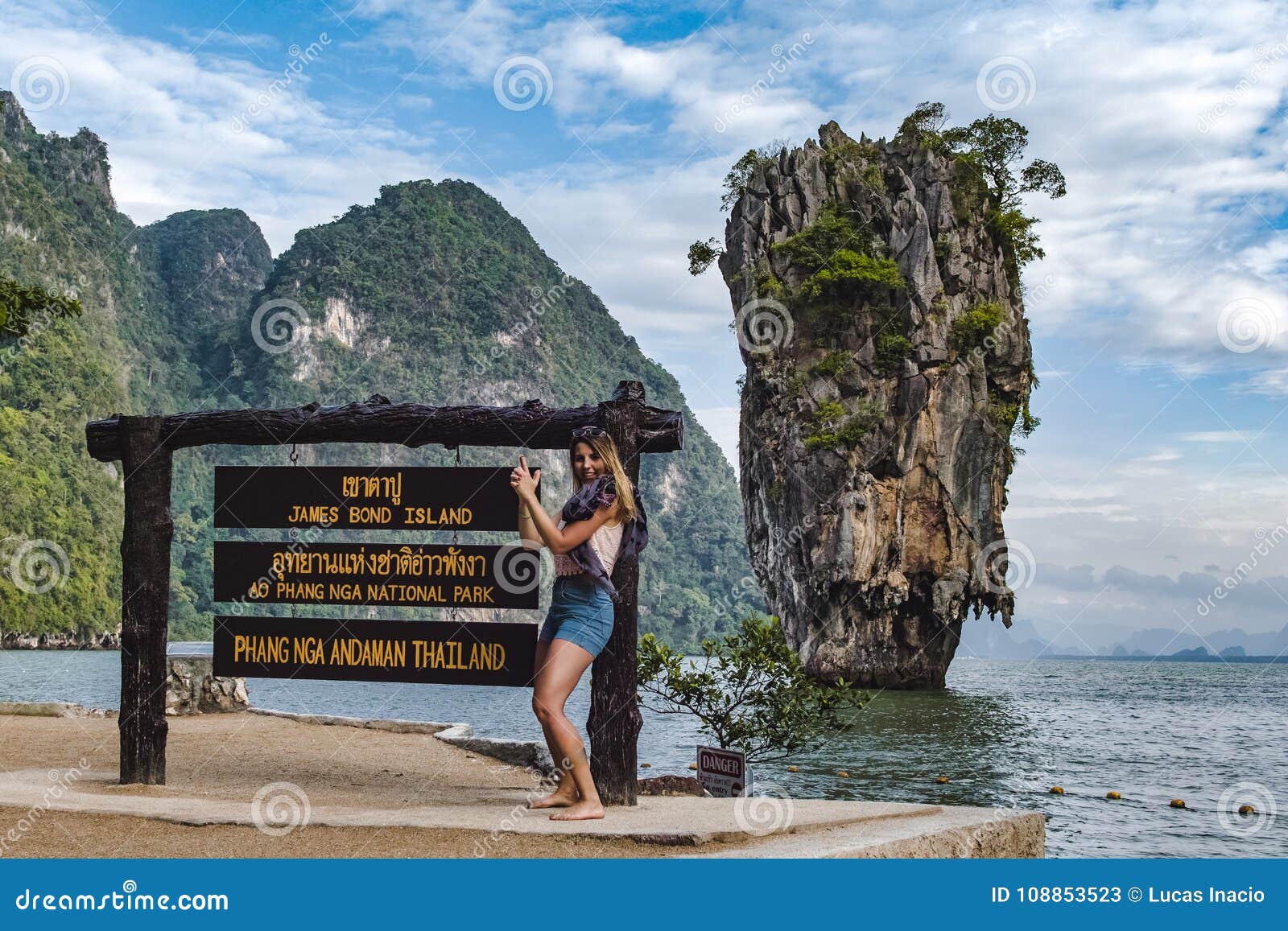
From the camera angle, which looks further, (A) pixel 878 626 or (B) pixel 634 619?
(A) pixel 878 626

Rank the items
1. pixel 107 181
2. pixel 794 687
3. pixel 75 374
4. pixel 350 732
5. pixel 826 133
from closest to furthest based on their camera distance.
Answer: pixel 794 687
pixel 350 732
pixel 826 133
pixel 75 374
pixel 107 181

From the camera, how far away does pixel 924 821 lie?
6.27m

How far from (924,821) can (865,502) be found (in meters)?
30.8

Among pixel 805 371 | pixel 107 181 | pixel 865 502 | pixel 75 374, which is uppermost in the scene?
pixel 107 181

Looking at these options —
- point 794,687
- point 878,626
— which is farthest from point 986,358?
point 794,687

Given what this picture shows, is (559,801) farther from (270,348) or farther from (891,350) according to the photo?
(270,348)

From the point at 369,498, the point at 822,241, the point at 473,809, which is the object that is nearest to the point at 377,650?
the point at 369,498

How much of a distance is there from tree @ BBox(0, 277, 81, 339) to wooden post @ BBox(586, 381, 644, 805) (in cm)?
907

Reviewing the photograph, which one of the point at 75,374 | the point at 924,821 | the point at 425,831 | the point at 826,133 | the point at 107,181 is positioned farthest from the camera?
the point at 107,181

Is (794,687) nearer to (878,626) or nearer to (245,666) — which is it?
(245,666)

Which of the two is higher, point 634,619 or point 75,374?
point 75,374

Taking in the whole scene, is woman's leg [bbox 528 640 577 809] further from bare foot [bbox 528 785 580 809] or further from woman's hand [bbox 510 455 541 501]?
woman's hand [bbox 510 455 541 501]

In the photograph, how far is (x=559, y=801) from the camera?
21.2ft

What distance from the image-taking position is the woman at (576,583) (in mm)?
6098
